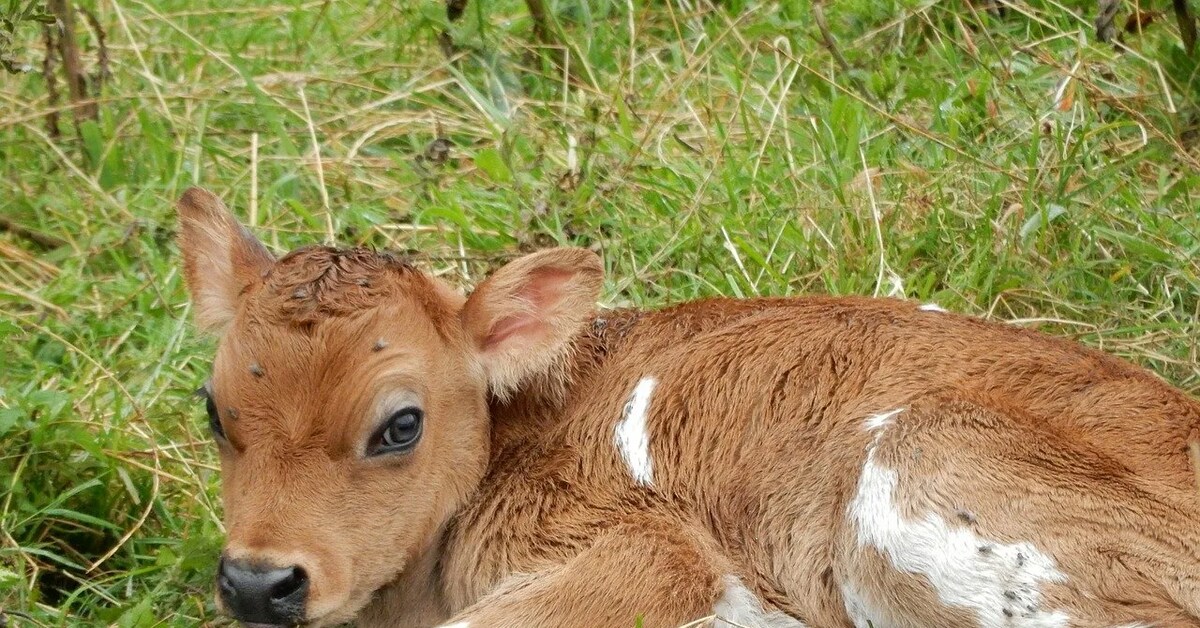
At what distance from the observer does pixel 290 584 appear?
470 cm

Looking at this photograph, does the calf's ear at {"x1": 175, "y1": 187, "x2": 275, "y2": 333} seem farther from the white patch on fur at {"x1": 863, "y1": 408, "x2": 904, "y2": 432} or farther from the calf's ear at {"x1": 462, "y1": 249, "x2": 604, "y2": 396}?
the white patch on fur at {"x1": 863, "y1": 408, "x2": 904, "y2": 432}

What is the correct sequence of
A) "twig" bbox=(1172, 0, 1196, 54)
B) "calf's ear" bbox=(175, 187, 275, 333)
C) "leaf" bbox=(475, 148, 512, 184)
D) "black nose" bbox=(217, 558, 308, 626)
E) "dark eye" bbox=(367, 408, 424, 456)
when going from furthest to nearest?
"leaf" bbox=(475, 148, 512, 184), "twig" bbox=(1172, 0, 1196, 54), "calf's ear" bbox=(175, 187, 275, 333), "dark eye" bbox=(367, 408, 424, 456), "black nose" bbox=(217, 558, 308, 626)

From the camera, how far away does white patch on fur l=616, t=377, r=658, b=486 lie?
17.8 feet

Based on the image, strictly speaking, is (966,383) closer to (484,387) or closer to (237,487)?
(484,387)

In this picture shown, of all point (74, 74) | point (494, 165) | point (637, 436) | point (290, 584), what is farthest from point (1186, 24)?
point (74, 74)

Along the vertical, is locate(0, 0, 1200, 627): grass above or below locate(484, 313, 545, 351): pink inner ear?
below

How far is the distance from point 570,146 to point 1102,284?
2782 millimetres

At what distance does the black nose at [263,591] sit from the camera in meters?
4.66

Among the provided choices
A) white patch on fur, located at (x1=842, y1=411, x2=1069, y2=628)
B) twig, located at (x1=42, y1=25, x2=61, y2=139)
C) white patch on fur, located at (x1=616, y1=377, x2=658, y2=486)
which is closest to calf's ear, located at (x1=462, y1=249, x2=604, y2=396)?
white patch on fur, located at (x1=616, y1=377, x2=658, y2=486)

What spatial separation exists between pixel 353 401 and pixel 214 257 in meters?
1.09

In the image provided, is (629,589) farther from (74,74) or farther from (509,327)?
(74,74)

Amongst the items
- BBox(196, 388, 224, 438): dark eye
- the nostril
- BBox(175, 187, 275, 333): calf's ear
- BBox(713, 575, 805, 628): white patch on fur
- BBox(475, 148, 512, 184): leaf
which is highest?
BBox(175, 187, 275, 333): calf's ear

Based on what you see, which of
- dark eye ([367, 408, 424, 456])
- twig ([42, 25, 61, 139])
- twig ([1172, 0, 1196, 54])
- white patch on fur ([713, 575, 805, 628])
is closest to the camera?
dark eye ([367, 408, 424, 456])

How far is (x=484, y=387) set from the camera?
543cm
